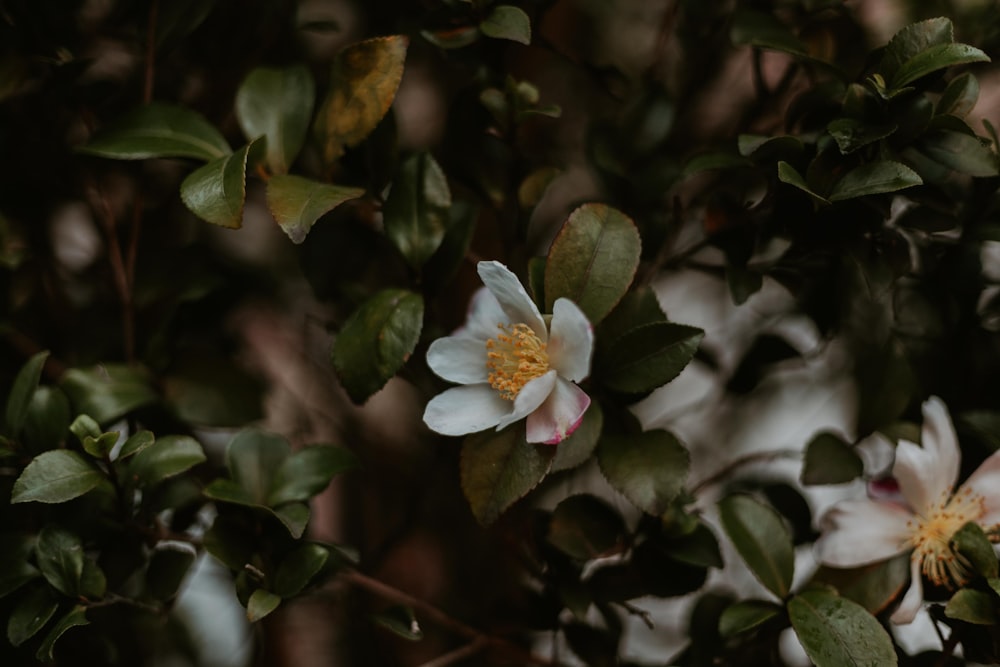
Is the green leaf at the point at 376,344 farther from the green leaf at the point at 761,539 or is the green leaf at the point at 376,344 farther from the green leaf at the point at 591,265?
the green leaf at the point at 761,539

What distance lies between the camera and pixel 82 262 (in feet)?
3.45

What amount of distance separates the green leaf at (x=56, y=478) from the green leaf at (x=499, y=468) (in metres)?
0.24

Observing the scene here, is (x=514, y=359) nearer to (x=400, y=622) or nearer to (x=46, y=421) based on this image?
(x=400, y=622)

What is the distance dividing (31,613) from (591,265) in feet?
1.42

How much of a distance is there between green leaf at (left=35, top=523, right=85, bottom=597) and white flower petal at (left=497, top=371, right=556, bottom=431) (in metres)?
0.30

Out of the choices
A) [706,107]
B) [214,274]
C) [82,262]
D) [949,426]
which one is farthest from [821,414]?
[82,262]

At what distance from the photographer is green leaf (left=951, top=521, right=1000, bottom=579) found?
1.91 feet

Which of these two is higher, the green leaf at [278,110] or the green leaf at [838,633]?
the green leaf at [278,110]

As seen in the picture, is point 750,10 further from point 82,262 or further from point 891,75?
point 82,262

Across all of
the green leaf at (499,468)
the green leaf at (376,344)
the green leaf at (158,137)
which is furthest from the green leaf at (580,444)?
the green leaf at (158,137)

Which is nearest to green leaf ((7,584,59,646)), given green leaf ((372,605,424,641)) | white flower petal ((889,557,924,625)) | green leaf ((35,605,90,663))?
green leaf ((35,605,90,663))

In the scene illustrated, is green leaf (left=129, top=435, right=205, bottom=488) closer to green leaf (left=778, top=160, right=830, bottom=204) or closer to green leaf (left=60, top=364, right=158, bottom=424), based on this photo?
green leaf (left=60, top=364, right=158, bottom=424)

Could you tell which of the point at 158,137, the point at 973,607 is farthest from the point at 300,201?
the point at 973,607

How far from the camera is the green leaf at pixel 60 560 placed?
584 millimetres
